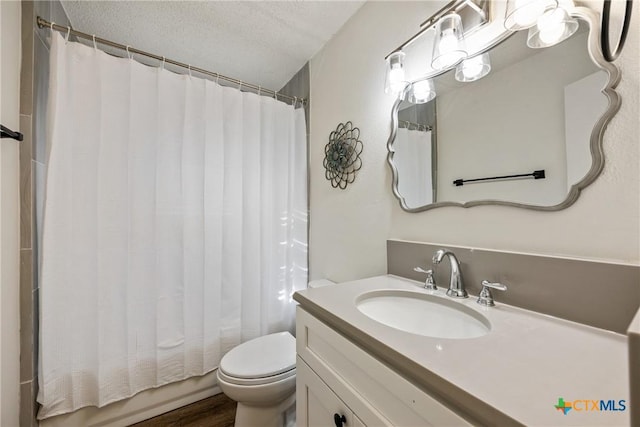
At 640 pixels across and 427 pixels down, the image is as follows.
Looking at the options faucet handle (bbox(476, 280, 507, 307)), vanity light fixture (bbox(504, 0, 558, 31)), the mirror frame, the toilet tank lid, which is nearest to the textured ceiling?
vanity light fixture (bbox(504, 0, 558, 31))

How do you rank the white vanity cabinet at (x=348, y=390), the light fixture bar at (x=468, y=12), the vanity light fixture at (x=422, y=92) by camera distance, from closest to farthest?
the white vanity cabinet at (x=348, y=390) < the light fixture bar at (x=468, y=12) < the vanity light fixture at (x=422, y=92)

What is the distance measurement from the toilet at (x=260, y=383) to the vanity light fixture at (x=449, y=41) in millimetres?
1497

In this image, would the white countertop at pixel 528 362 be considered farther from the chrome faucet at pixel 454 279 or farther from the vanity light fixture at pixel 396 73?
the vanity light fixture at pixel 396 73

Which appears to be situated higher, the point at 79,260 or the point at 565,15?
the point at 565,15

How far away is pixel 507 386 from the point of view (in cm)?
41

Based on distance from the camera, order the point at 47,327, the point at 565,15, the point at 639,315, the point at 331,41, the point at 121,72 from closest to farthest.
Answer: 1. the point at 639,315
2. the point at 565,15
3. the point at 47,327
4. the point at 121,72
5. the point at 331,41

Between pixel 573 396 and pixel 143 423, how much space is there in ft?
6.50

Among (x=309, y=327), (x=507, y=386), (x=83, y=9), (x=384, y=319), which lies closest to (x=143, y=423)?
(x=309, y=327)

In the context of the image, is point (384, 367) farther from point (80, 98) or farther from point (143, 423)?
point (80, 98)

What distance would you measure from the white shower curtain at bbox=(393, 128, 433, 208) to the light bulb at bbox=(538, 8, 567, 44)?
43 centimetres

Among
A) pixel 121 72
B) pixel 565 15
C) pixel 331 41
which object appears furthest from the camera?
pixel 331 41

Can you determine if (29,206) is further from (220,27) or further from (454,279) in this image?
(454,279)

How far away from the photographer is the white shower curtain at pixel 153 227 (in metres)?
1.21

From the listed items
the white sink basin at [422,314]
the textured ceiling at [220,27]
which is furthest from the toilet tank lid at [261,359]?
the textured ceiling at [220,27]
